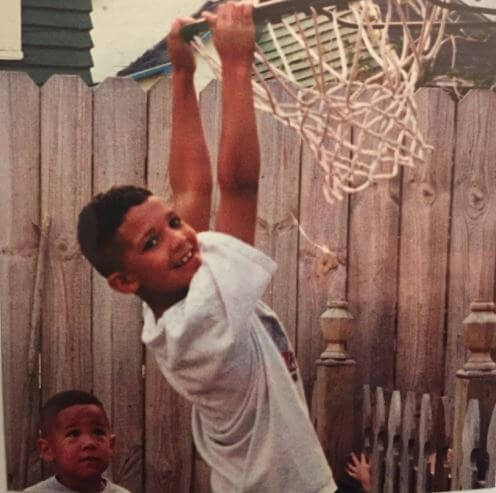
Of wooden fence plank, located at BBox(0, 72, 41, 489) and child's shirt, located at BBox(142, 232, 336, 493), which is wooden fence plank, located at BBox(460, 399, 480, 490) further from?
wooden fence plank, located at BBox(0, 72, 41, 489)

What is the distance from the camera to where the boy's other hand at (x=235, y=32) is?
1.90m

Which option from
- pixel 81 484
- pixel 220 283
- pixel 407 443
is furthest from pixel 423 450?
pixel 81 484

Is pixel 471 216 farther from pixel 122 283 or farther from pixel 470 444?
pixel 122 283

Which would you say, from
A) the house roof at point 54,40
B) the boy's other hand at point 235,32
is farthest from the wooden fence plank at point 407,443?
the house roof at point 54,40

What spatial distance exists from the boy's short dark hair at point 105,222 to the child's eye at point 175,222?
6cm

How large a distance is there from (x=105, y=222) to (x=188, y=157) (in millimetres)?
198

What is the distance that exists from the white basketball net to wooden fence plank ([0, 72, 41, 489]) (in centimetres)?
35

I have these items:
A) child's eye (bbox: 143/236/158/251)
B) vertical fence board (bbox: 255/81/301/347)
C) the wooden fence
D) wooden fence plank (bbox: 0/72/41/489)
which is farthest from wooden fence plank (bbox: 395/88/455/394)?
wooden fence plank (bbox: 0/72/41/489)

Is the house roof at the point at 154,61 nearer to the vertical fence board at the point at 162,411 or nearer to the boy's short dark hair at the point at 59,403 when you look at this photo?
the vertical fence board at the point at 162,411

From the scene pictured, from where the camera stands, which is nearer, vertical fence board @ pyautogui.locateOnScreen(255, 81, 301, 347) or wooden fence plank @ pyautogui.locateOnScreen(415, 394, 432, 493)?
vertical fence board @ pyautogui.locateOnScreen(255, 81, 301, 347)

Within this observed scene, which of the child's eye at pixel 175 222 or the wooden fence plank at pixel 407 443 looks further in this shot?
the wooden fence plank at pixel 407 443

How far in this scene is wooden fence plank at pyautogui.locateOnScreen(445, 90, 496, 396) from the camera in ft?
6.82

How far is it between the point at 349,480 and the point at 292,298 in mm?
378

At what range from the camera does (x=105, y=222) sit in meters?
1.92
